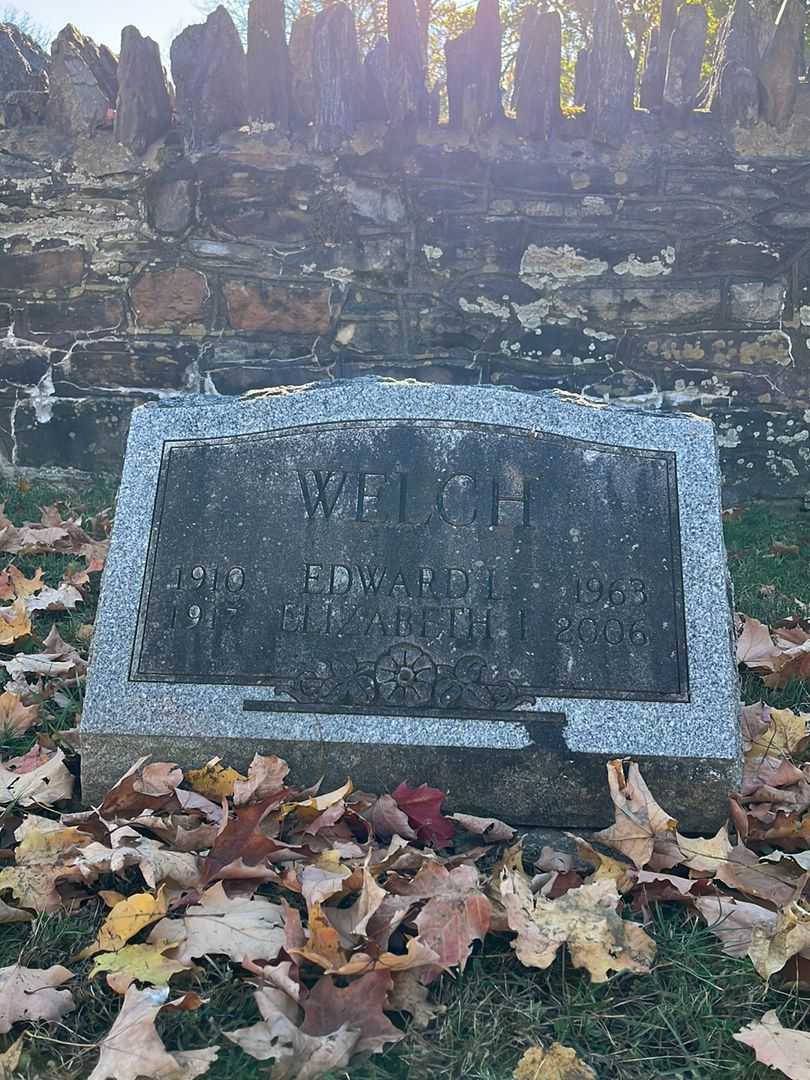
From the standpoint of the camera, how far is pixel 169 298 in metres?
5.68

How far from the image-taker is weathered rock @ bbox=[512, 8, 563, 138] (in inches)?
215

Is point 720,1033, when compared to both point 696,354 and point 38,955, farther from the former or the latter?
point 696,354

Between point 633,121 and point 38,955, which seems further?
point 633,121

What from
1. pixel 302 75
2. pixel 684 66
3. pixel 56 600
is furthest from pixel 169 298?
pixel 684 66

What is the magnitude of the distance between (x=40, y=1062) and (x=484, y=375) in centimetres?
434

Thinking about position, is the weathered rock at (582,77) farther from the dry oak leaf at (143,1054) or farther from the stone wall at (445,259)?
the dry oak leaf at (143,1054)

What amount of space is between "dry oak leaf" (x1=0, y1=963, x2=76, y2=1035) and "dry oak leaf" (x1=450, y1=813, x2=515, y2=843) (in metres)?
1.01

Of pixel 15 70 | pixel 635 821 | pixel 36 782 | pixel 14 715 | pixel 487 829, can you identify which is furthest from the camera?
pixel 15 70

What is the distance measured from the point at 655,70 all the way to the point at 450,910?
484 cm

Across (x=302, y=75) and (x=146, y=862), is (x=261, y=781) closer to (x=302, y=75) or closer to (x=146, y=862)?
(x=146, y=862)

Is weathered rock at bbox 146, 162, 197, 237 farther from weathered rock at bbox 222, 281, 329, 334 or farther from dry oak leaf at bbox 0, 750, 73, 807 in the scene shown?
dry oak leaf at bbox 0, 750, 73, 807

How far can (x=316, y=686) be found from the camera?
2.80 meters

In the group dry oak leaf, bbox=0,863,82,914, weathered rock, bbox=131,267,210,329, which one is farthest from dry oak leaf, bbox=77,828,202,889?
weathered rock, bbox=131,267,210,329

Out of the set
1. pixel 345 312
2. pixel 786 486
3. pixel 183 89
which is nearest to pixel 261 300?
pixel 345 312
